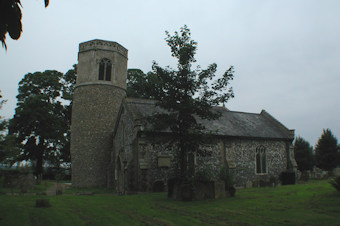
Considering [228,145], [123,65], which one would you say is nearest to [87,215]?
[228,145]

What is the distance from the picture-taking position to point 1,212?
388 inches

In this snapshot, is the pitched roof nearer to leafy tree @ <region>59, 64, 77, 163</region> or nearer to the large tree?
the large tree

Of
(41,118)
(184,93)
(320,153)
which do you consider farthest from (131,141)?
(320,153)

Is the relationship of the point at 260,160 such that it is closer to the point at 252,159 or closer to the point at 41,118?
the point at 252,159

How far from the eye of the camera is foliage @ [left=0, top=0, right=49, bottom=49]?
3.04 metres

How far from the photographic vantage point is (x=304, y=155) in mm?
36719

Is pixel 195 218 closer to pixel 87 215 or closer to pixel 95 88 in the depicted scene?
pixel 87 215

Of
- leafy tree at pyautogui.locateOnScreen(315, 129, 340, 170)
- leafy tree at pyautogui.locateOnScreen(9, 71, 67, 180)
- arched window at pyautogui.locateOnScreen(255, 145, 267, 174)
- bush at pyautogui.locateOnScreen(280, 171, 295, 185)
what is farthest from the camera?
leafy tree at pyautogui.locateOnScreen(315, 129, 340, 170)

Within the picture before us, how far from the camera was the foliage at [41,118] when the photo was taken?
32.5 m

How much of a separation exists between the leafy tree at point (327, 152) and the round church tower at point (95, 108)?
3010 centimetres

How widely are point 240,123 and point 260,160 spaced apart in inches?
165

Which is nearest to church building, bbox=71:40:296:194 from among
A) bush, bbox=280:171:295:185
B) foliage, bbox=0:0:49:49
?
bush, bbox=280:171:295:185

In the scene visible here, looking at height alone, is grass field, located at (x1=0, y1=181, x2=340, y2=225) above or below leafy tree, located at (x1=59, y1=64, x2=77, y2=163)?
below

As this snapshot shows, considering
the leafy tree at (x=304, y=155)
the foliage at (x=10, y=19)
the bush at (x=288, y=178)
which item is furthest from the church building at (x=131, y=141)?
the foliage at (x=10, y=19)
